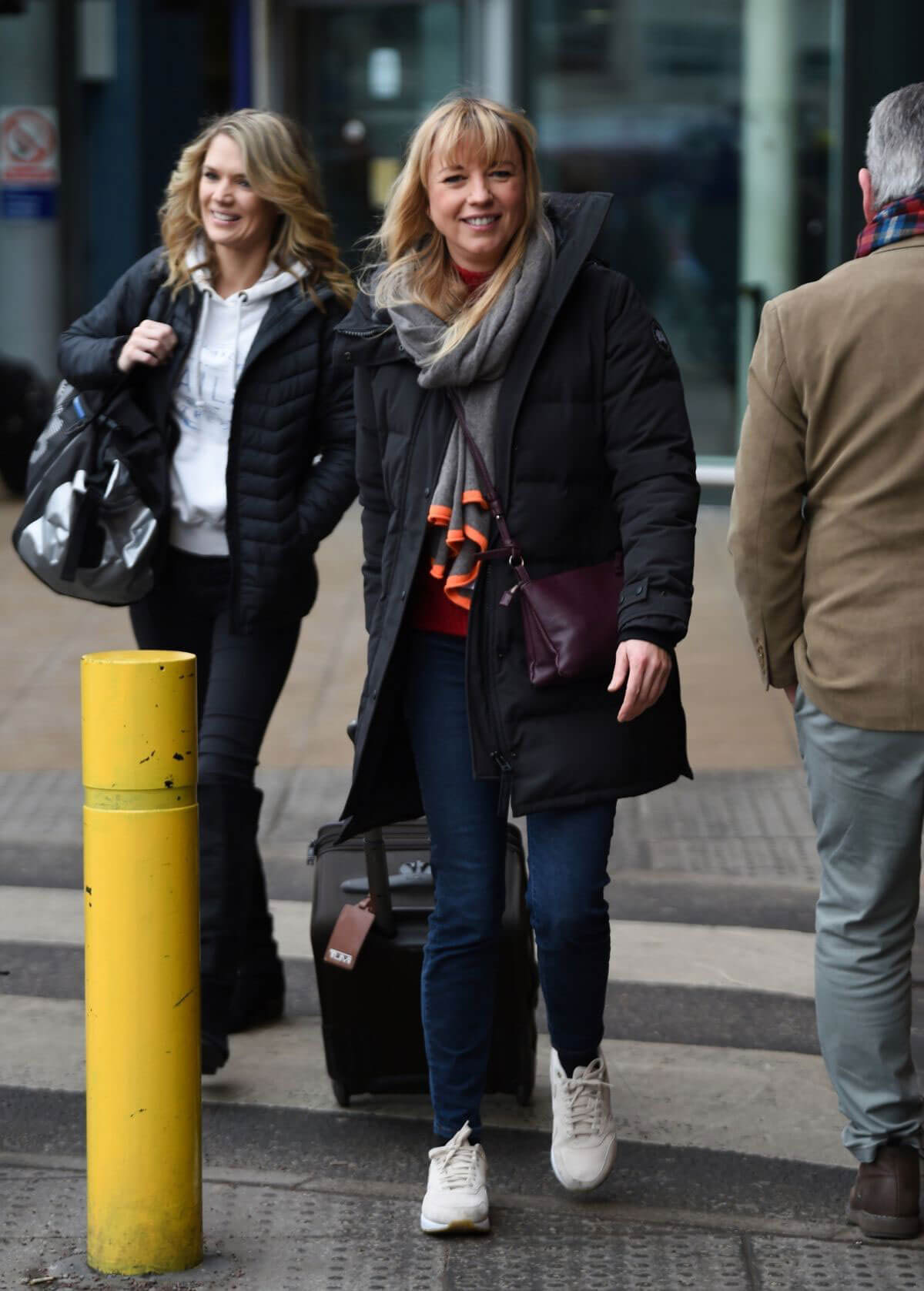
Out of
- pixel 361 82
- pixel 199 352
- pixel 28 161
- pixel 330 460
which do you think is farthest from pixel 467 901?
pixel 28 161

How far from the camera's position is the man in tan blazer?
127 inches

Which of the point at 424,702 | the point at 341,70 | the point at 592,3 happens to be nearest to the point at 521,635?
the point at 424,702

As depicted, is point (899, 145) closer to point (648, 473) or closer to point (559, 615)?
point (648, 473)

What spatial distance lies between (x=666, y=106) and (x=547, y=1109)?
9.58m

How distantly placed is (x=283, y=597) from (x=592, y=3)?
30.2 ft

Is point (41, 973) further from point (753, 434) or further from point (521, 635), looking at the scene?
point (753, 434)

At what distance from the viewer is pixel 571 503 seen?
3412 mm

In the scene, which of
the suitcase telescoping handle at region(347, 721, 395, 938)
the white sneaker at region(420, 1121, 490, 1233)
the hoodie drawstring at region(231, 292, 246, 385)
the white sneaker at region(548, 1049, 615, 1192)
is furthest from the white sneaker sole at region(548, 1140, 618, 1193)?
the hoodie drawstring at region(231, 292, 246, 385)

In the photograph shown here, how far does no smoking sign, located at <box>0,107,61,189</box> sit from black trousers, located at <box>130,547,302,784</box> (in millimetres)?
10526

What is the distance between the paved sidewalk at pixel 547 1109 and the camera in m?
3.38

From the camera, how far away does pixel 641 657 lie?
325 cm

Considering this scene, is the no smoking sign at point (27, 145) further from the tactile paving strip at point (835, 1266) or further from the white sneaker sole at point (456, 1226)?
the tactile paving strip at point (835, 1266)

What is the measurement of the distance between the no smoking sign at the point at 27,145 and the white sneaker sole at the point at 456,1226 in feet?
39.0

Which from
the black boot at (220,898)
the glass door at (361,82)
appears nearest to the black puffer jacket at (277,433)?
the black boot at (220,898)
